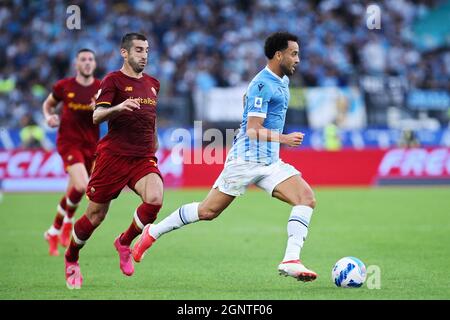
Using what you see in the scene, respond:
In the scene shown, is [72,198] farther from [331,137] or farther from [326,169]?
[331,137]

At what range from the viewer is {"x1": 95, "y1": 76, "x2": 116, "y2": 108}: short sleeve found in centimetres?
877

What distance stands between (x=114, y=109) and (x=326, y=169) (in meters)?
15.9

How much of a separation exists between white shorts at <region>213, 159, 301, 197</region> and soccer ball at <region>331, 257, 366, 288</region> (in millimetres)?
1022

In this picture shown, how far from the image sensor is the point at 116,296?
8.20m

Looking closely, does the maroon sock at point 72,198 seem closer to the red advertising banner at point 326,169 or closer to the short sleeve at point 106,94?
the short sleeve at point 106,94

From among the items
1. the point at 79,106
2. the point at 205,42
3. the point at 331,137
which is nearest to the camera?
the point at 79,106

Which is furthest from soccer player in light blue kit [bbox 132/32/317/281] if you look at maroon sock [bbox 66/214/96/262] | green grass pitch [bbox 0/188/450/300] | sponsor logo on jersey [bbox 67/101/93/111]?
sponsor logo on jersey [bbox 67/101/93/111]

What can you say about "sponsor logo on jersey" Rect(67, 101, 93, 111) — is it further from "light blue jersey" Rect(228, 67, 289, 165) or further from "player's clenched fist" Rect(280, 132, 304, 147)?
"player's clenched fist" Rect(280, 132, 304, 147)

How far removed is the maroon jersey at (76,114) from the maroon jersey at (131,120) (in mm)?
3193

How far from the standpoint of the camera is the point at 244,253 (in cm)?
1181

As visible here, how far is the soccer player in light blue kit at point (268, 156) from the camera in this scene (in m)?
8.69
